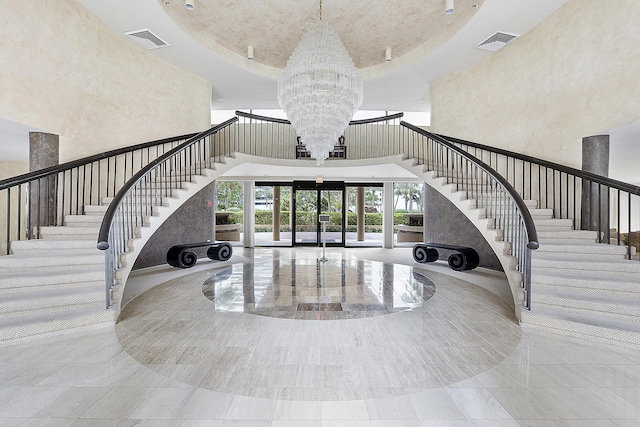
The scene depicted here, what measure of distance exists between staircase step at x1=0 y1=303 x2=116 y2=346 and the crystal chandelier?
147 inches

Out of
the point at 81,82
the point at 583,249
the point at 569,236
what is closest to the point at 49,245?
the point at 81,82

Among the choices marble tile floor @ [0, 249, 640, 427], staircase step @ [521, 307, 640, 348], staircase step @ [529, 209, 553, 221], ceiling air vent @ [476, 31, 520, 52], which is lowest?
marble tile floor @ [0, 249, 640, 427]

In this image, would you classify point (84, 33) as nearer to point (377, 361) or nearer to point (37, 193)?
point (37, 193)

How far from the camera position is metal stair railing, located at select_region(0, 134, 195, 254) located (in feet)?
15.4

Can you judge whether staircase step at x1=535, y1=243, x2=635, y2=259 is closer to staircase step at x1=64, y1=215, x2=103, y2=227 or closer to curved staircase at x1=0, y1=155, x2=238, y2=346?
curved staircase at x1=0, y1=155, x2=238, y2=346

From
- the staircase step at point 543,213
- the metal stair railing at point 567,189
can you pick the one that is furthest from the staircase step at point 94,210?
the staircase step at point 543,213

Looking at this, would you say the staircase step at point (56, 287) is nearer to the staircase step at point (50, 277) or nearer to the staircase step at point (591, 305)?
the staircase step at point (50, 277)

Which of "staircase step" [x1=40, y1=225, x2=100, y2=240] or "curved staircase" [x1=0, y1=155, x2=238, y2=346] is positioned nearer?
"curved staircase" [x1=0, y1=155, x2=238, y2=346]

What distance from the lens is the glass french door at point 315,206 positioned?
41.4 ft

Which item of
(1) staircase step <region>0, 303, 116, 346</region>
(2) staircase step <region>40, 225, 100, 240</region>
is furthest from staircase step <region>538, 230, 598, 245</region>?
(2) staircase step <region>40, 225, 100, 240</region>

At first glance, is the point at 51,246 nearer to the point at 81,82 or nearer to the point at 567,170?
the point at 81,82

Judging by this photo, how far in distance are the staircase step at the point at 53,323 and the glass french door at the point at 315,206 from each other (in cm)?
894

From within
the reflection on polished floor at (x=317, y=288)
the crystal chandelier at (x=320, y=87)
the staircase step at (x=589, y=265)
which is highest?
the crystal chandelier at (x=320, y=87)

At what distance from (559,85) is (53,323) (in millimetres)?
7976
